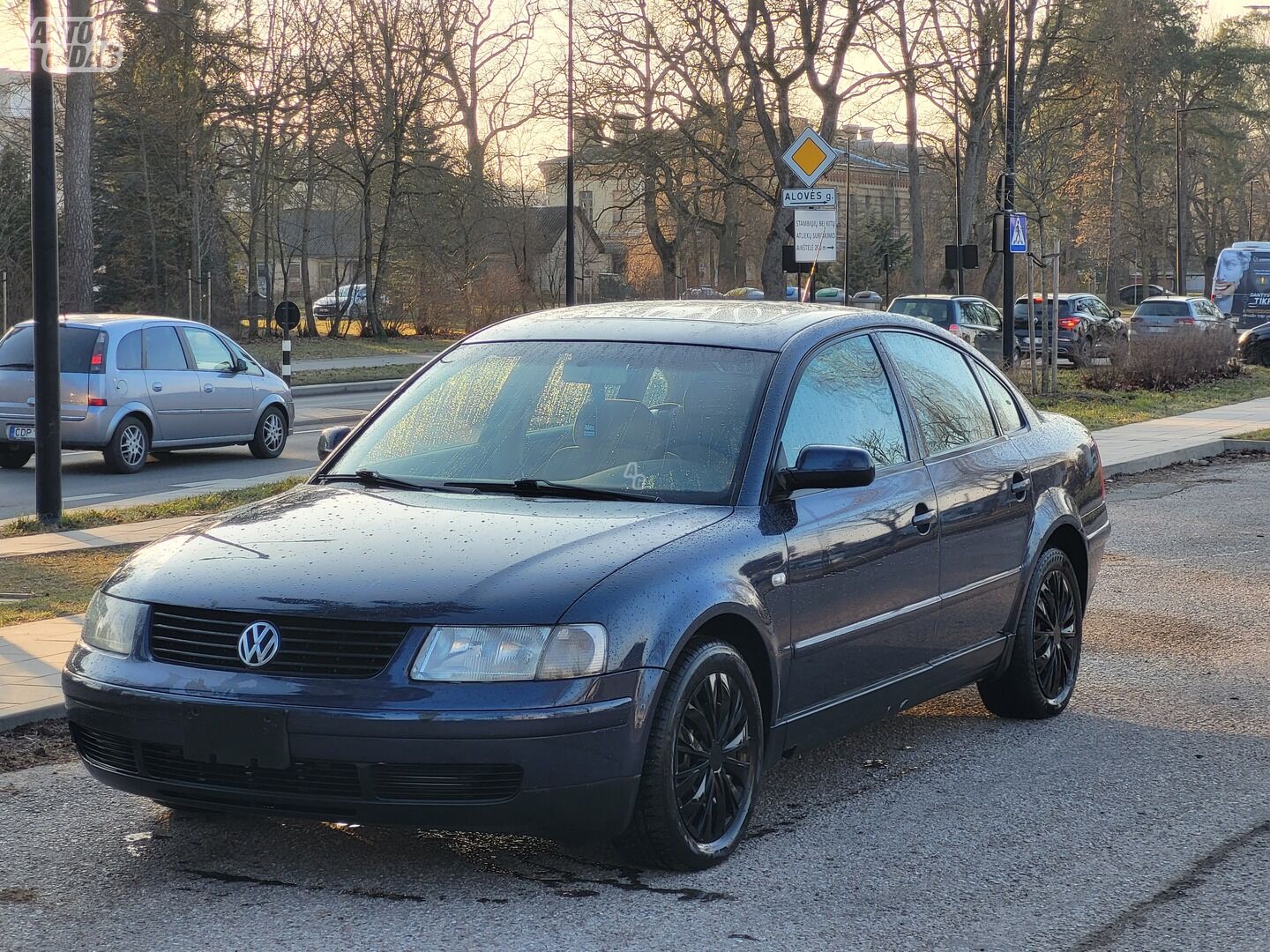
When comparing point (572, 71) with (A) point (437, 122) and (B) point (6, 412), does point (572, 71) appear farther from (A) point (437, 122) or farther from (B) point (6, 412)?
(B) point (6, 412)

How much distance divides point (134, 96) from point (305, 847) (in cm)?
3800

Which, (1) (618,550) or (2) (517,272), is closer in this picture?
(1) (618,550)

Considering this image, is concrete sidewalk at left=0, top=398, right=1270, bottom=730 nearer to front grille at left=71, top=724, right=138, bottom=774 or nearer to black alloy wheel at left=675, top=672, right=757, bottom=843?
front grille at left=71, top=724, right=138, bottom=774

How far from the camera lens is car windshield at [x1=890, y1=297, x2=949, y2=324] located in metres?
30.9

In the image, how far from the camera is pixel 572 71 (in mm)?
38156

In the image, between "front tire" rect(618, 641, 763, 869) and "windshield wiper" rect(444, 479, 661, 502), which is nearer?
"front tire" rect(618, 641, 763, 869)

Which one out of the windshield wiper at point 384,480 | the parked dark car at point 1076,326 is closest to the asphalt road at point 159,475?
the windshield wiper at point 384,480

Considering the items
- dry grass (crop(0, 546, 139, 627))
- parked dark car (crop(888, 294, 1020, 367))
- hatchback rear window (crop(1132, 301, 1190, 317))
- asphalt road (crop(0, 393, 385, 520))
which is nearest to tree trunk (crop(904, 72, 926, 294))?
hatchback rear window (crop(1132, 301, 1190, 317))

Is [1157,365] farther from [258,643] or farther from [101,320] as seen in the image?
[258,643]

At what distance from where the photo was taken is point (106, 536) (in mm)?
11953

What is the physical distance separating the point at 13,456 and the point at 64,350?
152 centimetres

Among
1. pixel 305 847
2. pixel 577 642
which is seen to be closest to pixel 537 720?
pixel 577 642

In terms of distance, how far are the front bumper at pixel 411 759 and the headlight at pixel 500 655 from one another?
0.09 metres

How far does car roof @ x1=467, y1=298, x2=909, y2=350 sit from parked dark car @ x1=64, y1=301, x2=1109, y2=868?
0.02 m
